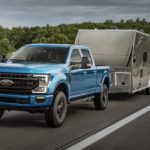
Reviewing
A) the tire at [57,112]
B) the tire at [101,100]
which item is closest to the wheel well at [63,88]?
the tire at [57,112]

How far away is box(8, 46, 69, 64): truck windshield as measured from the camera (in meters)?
12.1

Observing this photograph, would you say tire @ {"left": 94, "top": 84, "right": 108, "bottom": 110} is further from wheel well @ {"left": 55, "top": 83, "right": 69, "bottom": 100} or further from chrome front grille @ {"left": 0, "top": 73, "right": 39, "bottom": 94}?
chrome front grille @ {"left": 0, "top": 73, "right": 39, "bottom": 94}

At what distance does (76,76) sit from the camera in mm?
12141

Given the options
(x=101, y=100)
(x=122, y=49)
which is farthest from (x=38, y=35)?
(x=101, y=100)

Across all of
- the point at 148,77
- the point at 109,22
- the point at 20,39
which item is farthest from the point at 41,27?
the point at 148,77

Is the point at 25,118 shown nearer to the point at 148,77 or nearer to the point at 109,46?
the point at 109,46

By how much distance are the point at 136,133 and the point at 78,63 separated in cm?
293

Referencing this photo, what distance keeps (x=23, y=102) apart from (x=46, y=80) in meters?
0.65

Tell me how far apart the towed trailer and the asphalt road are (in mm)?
4271

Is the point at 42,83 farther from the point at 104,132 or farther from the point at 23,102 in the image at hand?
the point at 104,132

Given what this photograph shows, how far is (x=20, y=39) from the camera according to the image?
110062 millimetres

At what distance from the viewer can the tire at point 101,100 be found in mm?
14516

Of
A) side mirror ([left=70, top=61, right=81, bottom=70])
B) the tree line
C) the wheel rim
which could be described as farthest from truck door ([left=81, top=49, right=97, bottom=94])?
the tree line

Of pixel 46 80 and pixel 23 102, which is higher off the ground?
pixel 46 80
